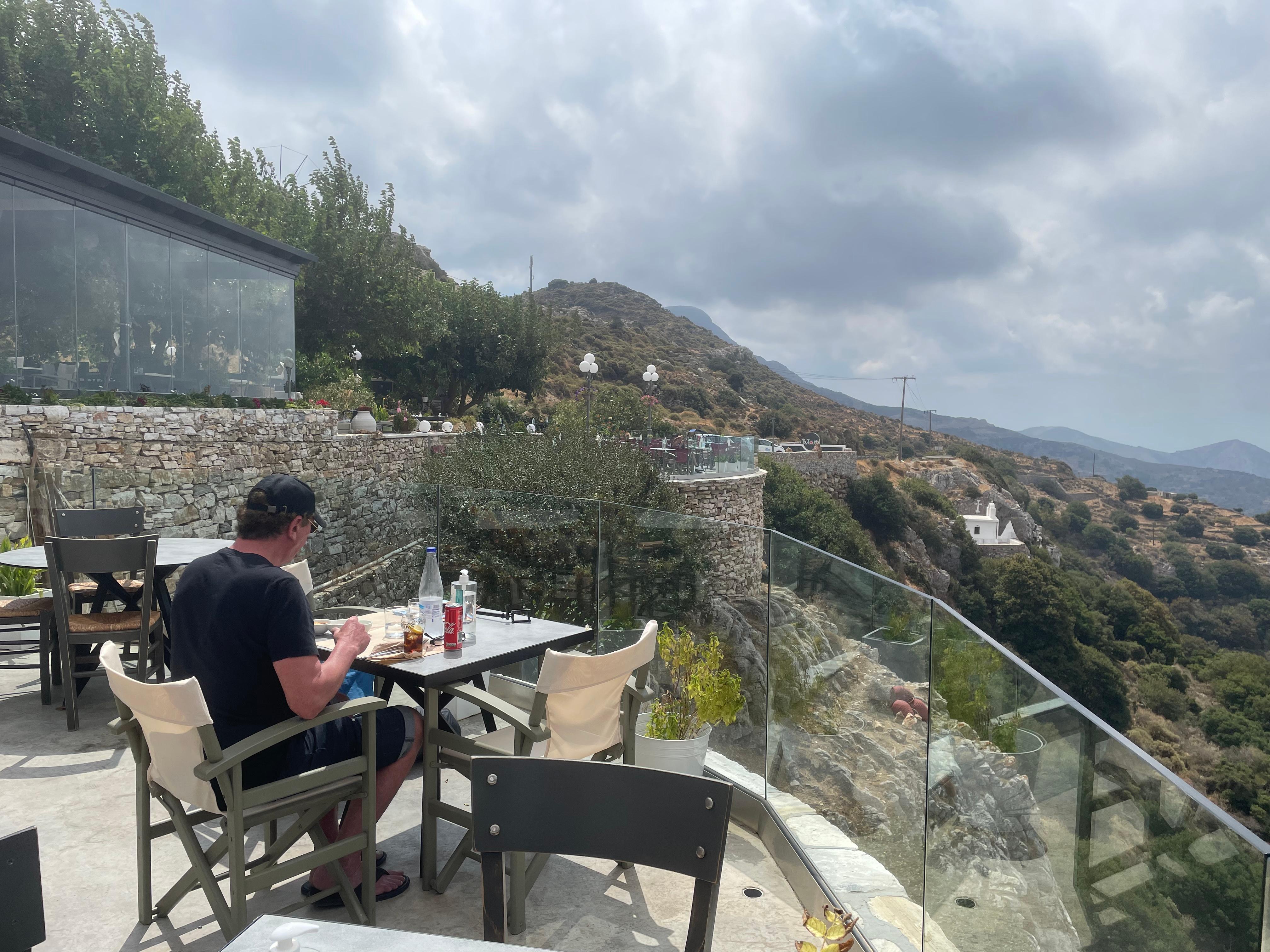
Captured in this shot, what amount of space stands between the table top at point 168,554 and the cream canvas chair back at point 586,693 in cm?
241

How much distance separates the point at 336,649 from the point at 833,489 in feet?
127

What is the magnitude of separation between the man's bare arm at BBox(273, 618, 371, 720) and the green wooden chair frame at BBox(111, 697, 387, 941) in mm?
54

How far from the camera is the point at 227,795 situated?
1.98 meters

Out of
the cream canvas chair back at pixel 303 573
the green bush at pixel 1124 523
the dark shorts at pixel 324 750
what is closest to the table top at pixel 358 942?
the dark shorts at pixel 324 750

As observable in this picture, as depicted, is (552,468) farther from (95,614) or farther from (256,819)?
(256,819)

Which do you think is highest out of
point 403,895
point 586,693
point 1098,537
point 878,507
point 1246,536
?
point 586,693

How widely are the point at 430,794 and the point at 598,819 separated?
1.56 meters

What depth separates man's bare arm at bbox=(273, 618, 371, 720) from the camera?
6.73ft

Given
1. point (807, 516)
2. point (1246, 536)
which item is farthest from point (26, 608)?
point (1246, 536)

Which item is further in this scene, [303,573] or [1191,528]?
[1191,528]

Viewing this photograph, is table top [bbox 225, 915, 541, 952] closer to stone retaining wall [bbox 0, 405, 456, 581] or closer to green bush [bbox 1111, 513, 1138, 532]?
stone retaining wall [bbox 0, 405, 456, 581]

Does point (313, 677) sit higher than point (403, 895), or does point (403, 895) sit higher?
point (313, 677)

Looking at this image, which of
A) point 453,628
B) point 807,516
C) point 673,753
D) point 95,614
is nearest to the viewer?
point 453,628

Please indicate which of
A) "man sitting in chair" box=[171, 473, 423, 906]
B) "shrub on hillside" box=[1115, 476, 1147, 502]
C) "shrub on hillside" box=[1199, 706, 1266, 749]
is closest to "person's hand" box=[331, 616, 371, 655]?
"man sitting in chair" box=[171, 473, 423, 906]
